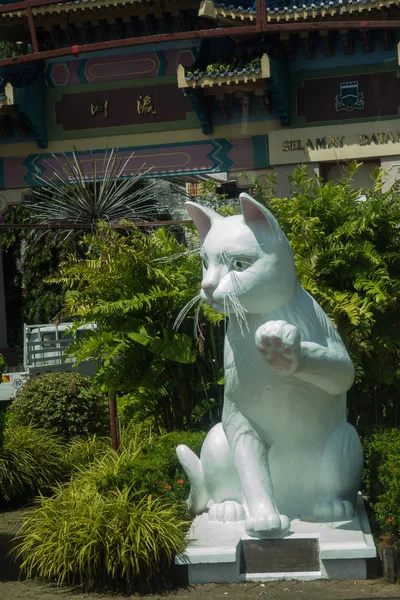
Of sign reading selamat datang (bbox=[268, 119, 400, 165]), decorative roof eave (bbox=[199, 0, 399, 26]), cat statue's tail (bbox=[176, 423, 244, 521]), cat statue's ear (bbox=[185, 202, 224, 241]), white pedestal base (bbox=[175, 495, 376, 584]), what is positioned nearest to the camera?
white pedestal base (bbox=[175, 495, 376, 584])

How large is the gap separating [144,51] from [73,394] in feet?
24.2

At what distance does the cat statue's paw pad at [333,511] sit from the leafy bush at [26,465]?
3.18m

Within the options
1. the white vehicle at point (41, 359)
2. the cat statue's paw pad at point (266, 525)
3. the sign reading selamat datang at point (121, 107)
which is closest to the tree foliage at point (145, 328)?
the cat statue's paw pad at point (266, 525)

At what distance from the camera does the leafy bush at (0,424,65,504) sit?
8555 millimetres

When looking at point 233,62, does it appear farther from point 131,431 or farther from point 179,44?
point 131,431

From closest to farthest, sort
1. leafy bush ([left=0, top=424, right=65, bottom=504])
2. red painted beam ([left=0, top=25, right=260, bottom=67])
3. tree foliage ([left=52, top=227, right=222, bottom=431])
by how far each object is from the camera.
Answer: tree foliage ([left=52, top=227, right=222, bottom=431]), red painted beam ([left=0, top=25, right=260, bottom=67]), leafy bush ([left=0, top=424, right=65, bottom=504])

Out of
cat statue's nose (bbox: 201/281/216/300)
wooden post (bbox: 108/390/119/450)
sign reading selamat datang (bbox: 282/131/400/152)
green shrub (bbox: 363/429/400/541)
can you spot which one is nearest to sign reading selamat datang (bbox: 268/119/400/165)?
sign reading selamat datang (bbox: 282/131/400/152)

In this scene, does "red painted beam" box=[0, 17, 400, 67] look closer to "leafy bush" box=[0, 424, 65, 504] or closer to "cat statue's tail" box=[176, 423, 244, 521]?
"leafy bush" box=[0, 424, 65, 504]

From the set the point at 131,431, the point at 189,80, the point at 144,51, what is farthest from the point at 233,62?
the point at 131,431

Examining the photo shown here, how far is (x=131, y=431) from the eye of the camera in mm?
8992

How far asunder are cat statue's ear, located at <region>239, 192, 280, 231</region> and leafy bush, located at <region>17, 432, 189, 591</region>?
1816 mm

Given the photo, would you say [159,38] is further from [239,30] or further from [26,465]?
[26,465]

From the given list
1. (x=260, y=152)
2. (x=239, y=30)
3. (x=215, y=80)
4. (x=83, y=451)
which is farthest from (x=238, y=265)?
(x=260, y=152)

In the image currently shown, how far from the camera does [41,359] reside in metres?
14.9
